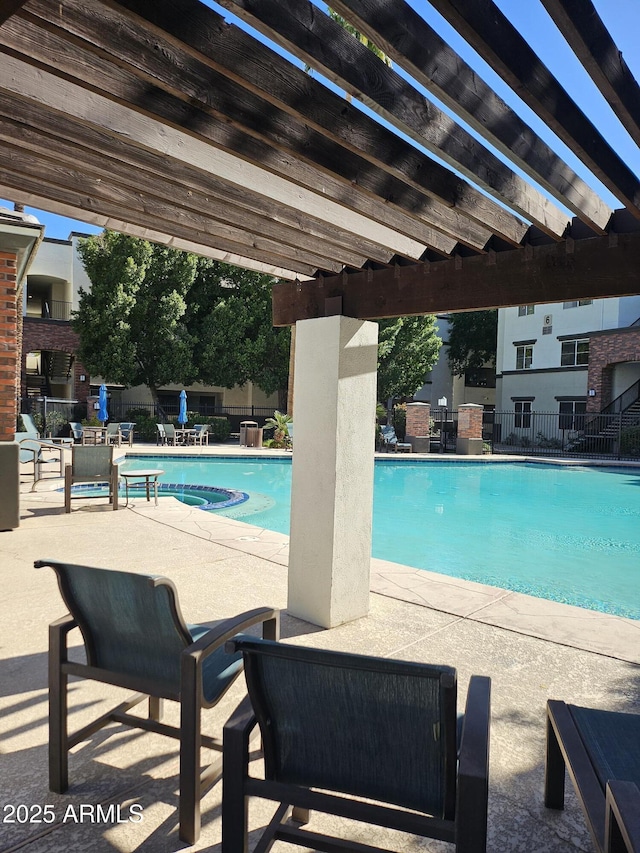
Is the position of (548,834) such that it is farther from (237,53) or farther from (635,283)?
(237,53)

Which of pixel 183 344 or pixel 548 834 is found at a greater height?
pixel 183 344

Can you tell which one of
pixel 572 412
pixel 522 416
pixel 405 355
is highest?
pixel 405 355

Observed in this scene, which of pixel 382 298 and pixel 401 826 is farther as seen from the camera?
pixel 382 298

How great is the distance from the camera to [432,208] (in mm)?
3070

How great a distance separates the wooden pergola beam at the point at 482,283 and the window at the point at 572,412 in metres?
24.8

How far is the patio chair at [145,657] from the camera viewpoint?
6.67 feet

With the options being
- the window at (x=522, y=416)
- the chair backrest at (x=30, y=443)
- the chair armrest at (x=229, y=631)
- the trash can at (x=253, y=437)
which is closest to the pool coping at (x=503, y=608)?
the chair armrest at (x=229, y=631)

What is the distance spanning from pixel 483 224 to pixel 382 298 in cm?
115

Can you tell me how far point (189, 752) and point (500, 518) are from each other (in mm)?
9910

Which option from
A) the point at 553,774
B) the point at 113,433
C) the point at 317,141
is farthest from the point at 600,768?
the point at 113,433

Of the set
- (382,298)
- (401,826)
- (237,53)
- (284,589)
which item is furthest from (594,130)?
(284,589)

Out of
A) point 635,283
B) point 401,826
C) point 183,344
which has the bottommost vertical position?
point 401,826

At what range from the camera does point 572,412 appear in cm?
2744

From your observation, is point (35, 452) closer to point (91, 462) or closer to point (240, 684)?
point (91, 462)
